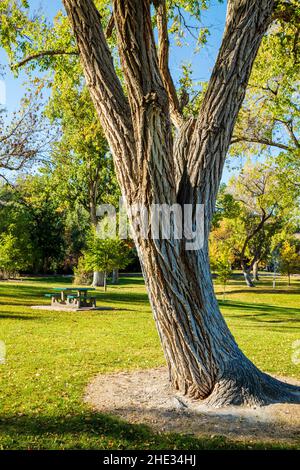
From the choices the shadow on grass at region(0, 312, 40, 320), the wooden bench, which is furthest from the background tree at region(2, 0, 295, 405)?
the wooden bench

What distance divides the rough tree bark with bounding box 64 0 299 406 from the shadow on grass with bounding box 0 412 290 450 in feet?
3.27

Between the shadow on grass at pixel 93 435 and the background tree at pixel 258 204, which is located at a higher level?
the background tree at pixel 258 204

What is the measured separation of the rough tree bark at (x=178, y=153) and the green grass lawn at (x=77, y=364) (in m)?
1.05

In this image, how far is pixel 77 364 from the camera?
7809 millimetres

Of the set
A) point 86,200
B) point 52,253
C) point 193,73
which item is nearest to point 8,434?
point 193,73

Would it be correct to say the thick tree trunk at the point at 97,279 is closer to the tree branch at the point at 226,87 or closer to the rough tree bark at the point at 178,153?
the rough tree bark at the point at 178,153

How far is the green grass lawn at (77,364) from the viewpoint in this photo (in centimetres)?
439

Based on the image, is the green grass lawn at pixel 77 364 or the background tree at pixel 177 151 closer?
the green grass lawn at pixel 77 364

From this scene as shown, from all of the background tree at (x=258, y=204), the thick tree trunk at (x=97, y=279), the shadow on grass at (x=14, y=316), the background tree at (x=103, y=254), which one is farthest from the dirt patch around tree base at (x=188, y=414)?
the thick tree trunk at (x=97, y=279)

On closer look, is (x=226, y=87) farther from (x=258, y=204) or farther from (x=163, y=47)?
(x=258, y=204)

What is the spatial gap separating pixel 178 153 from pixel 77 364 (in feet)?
14.7

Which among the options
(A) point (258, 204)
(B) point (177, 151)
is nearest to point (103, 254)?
(A) point (258, 204)
